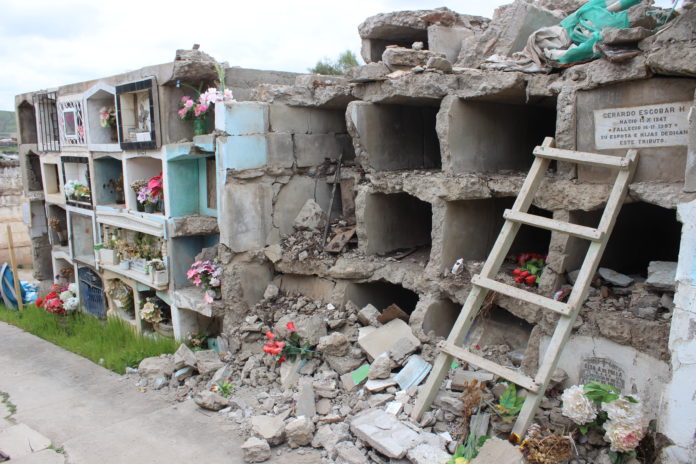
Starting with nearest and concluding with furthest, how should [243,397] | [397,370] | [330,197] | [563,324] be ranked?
1. [563,324]
2. [397,370]
3. [243,397]
4. [330,197]

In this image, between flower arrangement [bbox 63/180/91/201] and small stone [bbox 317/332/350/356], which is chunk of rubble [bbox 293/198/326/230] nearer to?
small stone [bbox 317/332/350/356]

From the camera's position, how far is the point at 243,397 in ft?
18.3

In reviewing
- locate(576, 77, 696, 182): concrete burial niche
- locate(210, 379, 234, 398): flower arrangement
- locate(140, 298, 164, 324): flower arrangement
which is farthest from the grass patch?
locate(576, 77, 696, 182): concrete burial niche

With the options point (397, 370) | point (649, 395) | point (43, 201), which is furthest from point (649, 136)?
point (43, 201)

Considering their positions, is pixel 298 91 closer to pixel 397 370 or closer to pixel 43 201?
pixel 397 370

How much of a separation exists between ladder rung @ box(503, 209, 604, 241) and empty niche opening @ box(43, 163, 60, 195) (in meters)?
9.36

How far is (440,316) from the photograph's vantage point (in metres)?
5.41

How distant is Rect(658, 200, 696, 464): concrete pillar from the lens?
341cm

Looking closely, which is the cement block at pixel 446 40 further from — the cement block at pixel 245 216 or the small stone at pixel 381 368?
the small stone at pixel 381 368

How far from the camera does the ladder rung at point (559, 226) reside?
3849 millimetres

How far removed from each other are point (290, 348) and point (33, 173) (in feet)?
27.9

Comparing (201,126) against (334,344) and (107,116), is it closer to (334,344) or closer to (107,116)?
(107,116)

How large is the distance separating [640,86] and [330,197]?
389 cm

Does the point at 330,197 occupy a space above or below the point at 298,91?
below
